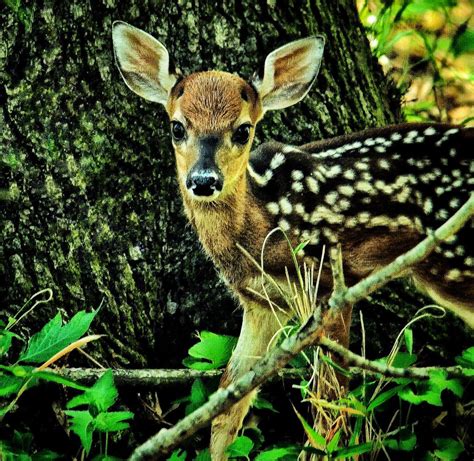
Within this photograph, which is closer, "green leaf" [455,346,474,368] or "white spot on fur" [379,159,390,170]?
"green leaf" [455,346,474,368]

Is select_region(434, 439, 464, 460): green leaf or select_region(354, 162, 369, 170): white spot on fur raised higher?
select_region(354, 162, 369, 170): white spot on fur

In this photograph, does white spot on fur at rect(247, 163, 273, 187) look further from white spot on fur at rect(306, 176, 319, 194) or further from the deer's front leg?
the deer's front leg

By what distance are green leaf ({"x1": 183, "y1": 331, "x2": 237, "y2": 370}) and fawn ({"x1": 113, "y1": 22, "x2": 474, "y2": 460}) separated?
0.03 meters

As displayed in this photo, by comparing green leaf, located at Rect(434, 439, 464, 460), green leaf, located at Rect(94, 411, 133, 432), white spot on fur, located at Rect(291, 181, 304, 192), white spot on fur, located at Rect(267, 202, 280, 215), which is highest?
white spot on fur, located at Rect(291, 181, 304, 192)

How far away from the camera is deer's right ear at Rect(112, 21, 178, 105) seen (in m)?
2.61

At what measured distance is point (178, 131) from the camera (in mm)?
2645

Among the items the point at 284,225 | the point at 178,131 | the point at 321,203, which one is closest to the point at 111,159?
the point at 178,131

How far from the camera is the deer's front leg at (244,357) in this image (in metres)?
2.98

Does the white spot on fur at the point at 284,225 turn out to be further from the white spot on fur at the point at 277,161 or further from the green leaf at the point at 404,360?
the green leaf at the point at 404,360

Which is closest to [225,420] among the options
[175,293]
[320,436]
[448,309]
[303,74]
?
[175,293]

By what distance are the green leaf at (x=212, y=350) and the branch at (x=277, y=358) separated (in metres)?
0.96

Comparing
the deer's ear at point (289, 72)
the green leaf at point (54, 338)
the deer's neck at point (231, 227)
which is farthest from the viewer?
the deer's neck at point (231, 227)

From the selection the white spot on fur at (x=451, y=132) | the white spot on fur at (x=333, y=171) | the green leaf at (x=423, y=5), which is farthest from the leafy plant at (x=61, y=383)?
the green leaf at (x=423, y=5)

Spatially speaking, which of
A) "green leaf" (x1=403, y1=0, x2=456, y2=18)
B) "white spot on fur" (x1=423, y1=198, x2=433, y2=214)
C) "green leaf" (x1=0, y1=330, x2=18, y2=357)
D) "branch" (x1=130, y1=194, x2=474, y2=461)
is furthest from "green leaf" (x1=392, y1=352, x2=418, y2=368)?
"green leaf" (x1=403, y1=0, x2=456, y2=18)
